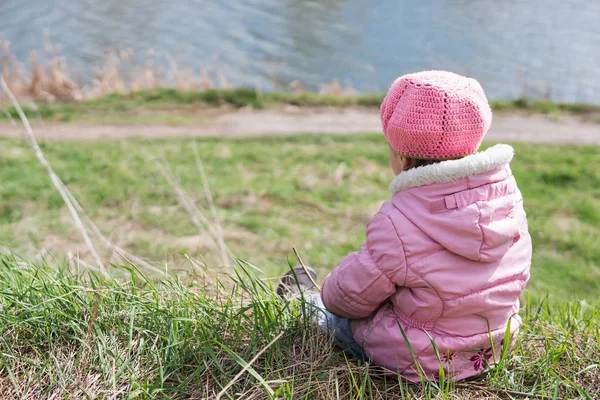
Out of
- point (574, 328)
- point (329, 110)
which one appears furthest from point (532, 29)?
point (574, 328)

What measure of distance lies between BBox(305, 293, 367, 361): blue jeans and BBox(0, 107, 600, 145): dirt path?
5506mm

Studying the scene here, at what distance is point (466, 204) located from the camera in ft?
5.04

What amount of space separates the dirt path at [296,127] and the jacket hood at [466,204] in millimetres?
5684

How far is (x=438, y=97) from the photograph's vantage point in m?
1.53

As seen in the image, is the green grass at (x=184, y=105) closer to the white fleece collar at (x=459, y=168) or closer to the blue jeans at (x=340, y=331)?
the blue jeans at (x=340, y=331)

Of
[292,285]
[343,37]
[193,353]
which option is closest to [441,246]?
[292,285]

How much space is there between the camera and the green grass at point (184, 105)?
7.66 meters

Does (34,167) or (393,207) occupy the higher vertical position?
(393,207)

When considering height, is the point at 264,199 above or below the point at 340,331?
below

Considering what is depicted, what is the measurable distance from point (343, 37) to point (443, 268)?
453 inches

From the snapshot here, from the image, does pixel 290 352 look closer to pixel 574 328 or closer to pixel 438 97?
pixel 438 97

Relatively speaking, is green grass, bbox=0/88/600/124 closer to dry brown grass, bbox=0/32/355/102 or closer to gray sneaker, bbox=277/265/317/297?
dry brown grass, bbox=0/32/355/102

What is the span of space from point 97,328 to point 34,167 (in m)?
4.49

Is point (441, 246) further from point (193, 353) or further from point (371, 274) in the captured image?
point (193, 353)
